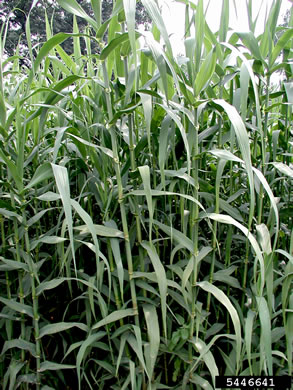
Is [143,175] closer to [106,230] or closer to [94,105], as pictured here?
[106,230]

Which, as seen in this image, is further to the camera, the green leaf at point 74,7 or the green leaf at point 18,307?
the green leaf at point 18,307

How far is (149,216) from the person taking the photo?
2.47ft

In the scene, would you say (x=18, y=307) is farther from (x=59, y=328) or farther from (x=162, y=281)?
(x=162, y=281)

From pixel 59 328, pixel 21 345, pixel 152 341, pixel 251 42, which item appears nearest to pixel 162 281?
pixel 152 341

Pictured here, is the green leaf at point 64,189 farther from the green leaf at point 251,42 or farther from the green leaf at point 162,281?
the green leaf at point 251,42

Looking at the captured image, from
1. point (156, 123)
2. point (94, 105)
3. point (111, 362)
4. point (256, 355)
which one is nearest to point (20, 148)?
point (94, 105)

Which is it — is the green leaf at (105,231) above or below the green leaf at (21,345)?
above

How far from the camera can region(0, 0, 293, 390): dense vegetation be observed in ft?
2.23

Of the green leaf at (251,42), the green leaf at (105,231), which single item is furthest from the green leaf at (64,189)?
the green leaf at (251,42)

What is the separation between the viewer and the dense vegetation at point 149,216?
2.23 ft

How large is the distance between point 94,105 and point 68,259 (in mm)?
393

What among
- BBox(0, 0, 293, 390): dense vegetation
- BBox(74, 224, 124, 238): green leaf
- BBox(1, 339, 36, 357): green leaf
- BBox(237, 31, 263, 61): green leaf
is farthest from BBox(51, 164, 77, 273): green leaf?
BBox(237, 31, 263, 61): green leaf

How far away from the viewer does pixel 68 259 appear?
2.60 ft

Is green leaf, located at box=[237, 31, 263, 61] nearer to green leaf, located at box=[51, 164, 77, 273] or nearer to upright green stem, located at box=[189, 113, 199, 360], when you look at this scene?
upright green stem, located at box=[189, 113, 199, 360]
